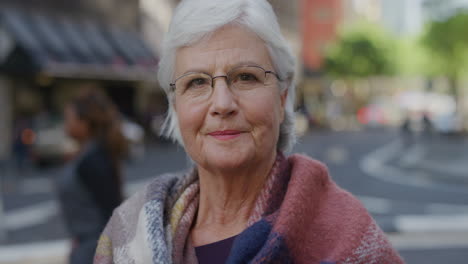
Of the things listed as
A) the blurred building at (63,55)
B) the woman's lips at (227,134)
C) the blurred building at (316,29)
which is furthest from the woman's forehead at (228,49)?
the blurred building at (316,29)

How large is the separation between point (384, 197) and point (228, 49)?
398 inches

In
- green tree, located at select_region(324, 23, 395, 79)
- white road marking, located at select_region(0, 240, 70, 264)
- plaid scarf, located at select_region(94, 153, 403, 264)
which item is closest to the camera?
plaid scarf, located at select_region(94, 153, 403, 264)

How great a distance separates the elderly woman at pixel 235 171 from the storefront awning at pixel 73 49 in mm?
Result: 19815

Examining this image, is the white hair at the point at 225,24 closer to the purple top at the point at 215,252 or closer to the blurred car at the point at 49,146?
the purple top at the point at 215,252

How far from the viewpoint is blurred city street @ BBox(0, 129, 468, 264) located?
4.66 m

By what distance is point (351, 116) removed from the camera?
4141 centimetres

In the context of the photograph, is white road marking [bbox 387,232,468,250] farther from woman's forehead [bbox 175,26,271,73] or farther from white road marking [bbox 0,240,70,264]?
white road marking [bbox 0,240,70,264]

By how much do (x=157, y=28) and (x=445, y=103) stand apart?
23.6 metres

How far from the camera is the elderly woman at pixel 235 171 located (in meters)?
1.72

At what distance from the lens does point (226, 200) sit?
2043 mm

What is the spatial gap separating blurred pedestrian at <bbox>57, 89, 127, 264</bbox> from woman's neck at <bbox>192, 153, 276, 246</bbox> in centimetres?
168

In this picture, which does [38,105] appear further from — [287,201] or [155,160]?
[287,201]

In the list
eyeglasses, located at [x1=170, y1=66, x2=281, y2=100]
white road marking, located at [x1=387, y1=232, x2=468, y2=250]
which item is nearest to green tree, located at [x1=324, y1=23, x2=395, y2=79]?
white road marking, located at [x1=387, y1=232, x2=468, y2=250]

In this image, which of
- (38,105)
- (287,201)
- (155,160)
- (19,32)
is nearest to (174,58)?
(287,201)
